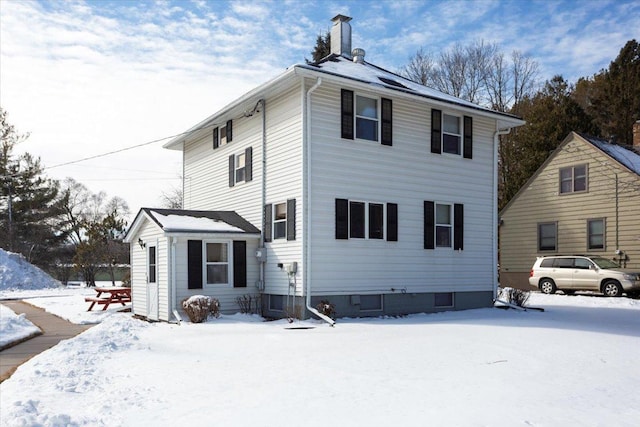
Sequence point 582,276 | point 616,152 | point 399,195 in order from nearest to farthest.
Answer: point 399,195 → point 582,276 → point 616,152

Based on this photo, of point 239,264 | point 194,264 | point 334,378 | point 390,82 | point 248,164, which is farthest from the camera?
point 248,164

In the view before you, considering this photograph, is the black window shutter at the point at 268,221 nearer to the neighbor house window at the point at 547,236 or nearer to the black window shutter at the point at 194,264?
the black window shutter at the point at 194,264

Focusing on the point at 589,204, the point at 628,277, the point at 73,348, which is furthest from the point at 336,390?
the point at 589,204

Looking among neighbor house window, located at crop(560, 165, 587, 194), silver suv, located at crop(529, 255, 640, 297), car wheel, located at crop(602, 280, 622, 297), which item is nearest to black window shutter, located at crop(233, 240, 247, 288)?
silver suv, located at crop(529, 255, 640, 297)

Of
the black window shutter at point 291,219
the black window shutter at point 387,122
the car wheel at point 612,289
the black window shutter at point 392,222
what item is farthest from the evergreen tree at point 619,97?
the black window shutter at point 291,219

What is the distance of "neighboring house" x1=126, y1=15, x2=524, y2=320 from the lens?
14406 mm

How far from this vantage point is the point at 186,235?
47.9 feet

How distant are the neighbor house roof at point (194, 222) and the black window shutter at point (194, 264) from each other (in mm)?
444

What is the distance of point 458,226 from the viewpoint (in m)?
17.1

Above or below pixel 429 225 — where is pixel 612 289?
below

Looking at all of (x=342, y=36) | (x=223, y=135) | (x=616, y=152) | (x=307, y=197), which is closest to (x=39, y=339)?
(x=307, y=197)

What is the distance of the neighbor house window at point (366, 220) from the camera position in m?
14.7

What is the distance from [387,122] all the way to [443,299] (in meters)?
5.50

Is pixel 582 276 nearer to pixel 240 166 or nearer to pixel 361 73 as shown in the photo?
pixel 361 73
